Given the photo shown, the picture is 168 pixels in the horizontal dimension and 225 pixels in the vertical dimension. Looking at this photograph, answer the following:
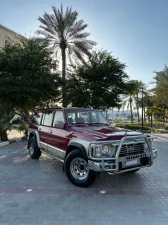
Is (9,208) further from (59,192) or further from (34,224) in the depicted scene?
(59,192)

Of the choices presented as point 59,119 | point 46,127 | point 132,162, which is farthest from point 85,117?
Answer: point 132,162

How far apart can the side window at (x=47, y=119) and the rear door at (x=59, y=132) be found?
0.93ft

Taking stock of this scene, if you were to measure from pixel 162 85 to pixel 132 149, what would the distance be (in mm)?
21474

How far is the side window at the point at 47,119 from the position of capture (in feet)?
18.6

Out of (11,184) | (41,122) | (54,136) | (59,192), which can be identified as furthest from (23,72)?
(59,192)

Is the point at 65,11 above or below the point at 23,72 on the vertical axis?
above

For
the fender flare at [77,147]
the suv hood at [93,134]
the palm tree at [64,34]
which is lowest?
the fender flare at [77,147]

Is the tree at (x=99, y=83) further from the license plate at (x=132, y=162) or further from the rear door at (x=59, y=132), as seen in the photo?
the license plate at (x=132, y=162)

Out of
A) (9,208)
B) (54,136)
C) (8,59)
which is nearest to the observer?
(9,208)

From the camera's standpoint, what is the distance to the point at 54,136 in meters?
5.18

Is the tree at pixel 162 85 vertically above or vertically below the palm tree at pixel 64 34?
below

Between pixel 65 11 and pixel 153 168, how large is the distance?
42.6 ft

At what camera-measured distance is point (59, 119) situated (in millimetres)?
5156

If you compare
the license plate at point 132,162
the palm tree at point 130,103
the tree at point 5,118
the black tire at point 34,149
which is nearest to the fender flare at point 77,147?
the license plate at point 132,162
